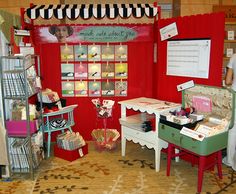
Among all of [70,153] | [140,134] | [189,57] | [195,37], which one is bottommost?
[70,153]

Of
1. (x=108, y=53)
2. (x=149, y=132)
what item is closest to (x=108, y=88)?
(x=108, y=53)

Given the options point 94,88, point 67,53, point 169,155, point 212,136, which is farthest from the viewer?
point 94,88

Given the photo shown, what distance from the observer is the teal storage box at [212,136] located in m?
2.71

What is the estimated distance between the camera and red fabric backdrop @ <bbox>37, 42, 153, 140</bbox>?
4.22 meters

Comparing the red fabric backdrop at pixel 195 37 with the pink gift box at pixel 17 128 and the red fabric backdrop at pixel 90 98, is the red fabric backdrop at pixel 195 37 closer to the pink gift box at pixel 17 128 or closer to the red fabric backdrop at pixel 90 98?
the red fabric backdrop at pixel 90 98

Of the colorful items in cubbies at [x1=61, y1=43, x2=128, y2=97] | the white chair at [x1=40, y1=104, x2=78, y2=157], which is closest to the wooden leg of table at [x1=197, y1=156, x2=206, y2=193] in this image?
the colorful items in cubbies at [x1=61, y1=43, x2=128, y2=97]

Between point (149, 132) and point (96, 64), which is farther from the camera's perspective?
point (96, 64)

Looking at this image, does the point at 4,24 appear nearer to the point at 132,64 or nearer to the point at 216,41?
the point at 132,64

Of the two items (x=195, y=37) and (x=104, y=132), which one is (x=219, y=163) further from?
(x=104, y=132)

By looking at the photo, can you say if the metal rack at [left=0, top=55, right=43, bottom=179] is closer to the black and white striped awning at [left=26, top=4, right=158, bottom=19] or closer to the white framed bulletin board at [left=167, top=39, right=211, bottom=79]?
the black and white striped awning at [left=26, top=4, right=158, bottom=19]

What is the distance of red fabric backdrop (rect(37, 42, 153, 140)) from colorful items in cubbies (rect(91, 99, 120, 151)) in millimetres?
313

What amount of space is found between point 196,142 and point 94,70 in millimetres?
2130

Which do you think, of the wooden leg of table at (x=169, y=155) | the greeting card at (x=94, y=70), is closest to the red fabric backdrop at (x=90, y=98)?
the greeting card at (x=94, y=70)

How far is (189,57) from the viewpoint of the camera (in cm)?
342
